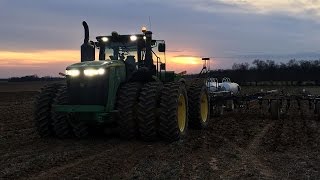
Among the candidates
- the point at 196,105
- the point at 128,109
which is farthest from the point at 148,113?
the point at 196,105

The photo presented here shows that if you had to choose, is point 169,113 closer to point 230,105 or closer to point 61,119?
point 61,119

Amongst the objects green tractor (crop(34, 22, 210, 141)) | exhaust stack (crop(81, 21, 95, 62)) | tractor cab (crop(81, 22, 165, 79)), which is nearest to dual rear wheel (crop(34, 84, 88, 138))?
green tractor (crop(34, 22, 210, 141))

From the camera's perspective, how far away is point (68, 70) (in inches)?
461

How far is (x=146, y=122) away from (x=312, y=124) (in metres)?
7.29

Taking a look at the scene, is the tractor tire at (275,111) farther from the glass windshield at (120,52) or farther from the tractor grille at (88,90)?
the tractor grille at (88,90)

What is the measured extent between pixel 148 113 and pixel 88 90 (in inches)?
63.3

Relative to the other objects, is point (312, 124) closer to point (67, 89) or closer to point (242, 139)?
point (242, 139)

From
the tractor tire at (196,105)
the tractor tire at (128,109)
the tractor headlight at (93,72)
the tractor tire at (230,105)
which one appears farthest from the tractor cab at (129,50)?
the tractor tire at (230,105)

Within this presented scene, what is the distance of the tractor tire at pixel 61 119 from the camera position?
12.0m

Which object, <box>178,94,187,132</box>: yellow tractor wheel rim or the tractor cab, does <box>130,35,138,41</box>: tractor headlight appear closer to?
the tractor cab

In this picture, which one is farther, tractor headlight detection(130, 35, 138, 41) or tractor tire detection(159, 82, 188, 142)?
tractor headlight detection(130, 35, 138, 41)

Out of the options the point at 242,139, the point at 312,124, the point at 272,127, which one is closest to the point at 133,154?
the point at 242,139

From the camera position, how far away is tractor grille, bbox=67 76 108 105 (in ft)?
37.6

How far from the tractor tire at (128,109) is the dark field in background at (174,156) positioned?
33 cm
